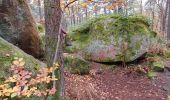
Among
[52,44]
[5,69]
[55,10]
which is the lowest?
[5,69]

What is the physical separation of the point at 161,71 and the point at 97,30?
103 inches

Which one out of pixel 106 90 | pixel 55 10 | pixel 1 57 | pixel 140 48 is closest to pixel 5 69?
pixel 1 57

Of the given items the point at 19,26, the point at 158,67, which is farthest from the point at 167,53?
the point at 19,26

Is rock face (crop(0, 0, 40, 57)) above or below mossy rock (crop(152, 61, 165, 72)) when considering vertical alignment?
above

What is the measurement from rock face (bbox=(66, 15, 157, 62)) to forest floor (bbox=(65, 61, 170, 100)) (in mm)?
618

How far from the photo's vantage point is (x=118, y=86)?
827 centimetres

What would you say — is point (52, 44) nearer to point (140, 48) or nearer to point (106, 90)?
point (106, 90)

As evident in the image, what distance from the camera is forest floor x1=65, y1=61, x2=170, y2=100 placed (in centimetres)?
668

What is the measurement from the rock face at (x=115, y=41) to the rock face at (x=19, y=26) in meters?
3.08

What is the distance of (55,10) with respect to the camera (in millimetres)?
4762

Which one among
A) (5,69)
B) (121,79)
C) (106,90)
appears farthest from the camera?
(121,79)

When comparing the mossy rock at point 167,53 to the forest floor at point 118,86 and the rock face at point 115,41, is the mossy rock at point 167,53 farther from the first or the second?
the forest floor at point 118,86

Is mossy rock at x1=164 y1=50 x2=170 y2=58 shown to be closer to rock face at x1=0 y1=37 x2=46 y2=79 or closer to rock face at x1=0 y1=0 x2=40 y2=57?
rock face at x1=0 y1=0 x2=40 y2=57

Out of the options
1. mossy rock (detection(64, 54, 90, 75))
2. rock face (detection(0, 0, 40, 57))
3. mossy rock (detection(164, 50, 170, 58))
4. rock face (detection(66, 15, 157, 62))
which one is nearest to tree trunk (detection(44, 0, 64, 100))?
rock face (detection(0, 0, 40, 57))
